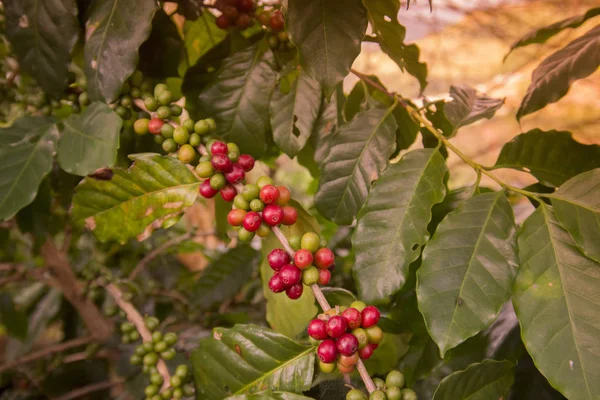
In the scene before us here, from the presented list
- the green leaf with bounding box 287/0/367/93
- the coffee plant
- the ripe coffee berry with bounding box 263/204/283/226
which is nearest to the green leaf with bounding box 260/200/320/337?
the coffee plant

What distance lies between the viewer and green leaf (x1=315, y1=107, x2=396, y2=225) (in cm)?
78

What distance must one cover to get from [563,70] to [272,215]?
0.60m

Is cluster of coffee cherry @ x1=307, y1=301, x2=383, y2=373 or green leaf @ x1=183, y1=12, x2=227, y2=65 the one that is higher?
green leaf @ x1=183, y1=12, x2=227, y2=65

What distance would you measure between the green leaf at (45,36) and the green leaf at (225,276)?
73 cm

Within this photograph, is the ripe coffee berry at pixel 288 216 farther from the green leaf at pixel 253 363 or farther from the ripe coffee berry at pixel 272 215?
the green leaf at pixel 253 363

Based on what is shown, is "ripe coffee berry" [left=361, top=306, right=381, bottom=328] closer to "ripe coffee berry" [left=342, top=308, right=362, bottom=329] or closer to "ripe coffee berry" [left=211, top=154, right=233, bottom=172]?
"ripe coffee berry" [left=342, top=308, right=362, bottom=329]

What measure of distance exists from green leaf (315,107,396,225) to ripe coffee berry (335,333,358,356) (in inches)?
10.4

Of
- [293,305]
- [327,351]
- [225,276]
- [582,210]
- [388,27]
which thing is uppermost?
[388,27]

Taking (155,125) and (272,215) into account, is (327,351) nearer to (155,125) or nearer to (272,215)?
(272,215)

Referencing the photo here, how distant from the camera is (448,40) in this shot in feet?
13.3

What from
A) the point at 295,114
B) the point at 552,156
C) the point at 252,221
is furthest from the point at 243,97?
the point at 552,156

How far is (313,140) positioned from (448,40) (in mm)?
3622

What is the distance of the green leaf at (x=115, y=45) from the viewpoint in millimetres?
750

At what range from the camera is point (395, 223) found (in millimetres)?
654
